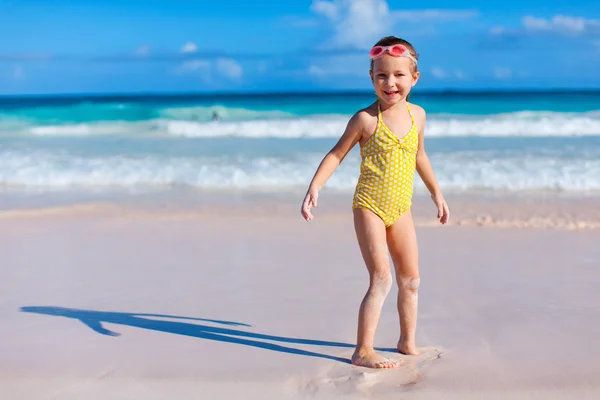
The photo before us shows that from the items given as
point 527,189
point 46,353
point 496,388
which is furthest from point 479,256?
point 527,189

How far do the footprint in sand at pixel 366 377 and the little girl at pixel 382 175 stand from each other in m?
0.06

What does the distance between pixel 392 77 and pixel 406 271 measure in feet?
2.94

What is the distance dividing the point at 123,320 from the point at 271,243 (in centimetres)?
197

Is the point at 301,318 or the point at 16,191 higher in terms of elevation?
the point at 16,191

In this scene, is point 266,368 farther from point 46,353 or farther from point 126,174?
point 126,174

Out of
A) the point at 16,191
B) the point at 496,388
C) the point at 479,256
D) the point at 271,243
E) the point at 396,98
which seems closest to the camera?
the point at 496,388

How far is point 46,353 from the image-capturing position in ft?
11.2

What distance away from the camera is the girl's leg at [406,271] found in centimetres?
321

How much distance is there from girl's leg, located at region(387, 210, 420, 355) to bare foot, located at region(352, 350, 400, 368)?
8.1 inches

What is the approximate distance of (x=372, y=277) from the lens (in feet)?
10.3

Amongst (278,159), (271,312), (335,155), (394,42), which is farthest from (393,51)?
(278,159)

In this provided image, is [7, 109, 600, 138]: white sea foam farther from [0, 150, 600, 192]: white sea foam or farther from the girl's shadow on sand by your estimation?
the girl's shadow on sand

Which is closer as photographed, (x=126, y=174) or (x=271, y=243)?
(x=271, y=243)

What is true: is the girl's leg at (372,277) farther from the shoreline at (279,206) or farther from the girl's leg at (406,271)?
the shoreline at (279,206)
